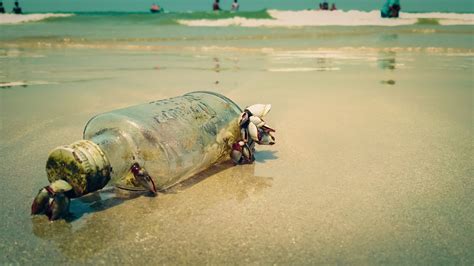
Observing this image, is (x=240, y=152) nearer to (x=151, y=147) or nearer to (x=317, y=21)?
(x=151, y=147)

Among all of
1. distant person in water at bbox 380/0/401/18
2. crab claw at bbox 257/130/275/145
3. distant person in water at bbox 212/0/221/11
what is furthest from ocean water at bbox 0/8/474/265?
distant person in water at bbox 212/0/221/11

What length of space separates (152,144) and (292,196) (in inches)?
19.9

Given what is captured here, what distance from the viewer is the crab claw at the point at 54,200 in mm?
1179

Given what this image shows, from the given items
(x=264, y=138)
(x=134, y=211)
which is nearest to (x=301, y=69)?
(x=264, y=138)

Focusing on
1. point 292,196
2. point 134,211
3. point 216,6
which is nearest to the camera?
point 134,211

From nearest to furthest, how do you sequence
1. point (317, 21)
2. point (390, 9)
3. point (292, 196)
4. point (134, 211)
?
point (134, 211)
point (292, 196)
point (317, 21)
point (390, 9)

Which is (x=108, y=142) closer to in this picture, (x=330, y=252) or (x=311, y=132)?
(x=330, y=252)

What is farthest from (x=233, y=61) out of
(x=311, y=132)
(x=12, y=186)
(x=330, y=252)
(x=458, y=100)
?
(x=330, y=252)

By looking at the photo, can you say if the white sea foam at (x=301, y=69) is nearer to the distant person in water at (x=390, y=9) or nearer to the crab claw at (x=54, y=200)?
the crab claw at (x=54, y=200)

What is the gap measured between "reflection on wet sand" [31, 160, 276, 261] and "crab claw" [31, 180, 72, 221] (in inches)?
1.3

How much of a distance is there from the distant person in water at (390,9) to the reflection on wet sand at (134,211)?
85.9ft

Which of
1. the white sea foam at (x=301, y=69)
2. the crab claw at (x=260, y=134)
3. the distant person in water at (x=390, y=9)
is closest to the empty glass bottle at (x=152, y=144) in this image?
the crab claw at (x=260, y=134)

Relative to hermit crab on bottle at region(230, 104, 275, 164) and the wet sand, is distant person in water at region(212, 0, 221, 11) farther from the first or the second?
hermit crab on bottle at region(230, 104, 275, 164)

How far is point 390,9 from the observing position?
25.9 metres
